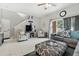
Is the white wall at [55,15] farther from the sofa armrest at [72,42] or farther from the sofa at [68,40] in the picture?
the sofa armrest at [72,42]

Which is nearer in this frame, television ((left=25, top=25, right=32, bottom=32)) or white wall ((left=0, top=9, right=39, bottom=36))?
white wall ((left=0, top=9, right=39, bottom=36))

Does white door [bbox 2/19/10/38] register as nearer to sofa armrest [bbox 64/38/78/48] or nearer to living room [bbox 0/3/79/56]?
living room [bbox 0/3/79/56]

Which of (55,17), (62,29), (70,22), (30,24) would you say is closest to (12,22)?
(30,24)

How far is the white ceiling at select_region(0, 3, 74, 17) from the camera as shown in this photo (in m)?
1.64

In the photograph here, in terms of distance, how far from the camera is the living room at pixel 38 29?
1619 mm

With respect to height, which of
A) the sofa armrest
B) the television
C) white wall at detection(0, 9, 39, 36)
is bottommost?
the sofa armrest

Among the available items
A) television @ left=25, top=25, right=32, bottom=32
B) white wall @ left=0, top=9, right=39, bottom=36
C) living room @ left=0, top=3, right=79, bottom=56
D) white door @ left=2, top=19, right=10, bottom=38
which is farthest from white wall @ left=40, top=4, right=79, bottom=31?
white door @ left=2, top=19, right=10, bottom=38

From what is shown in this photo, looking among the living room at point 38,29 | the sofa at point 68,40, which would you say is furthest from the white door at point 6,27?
the sofa at point 68,40

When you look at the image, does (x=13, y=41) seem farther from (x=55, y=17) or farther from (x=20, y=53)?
(x=55, y=17)

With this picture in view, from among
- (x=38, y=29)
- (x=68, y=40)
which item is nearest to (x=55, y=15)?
(x=38, y=29)

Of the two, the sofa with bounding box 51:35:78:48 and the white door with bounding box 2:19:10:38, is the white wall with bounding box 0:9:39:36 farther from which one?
the sofa with bounding box 51:35:78:48

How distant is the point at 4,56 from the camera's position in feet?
5.36

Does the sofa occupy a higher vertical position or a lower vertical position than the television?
lower

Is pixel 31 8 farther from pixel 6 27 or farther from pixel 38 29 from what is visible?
pixel 6 27
